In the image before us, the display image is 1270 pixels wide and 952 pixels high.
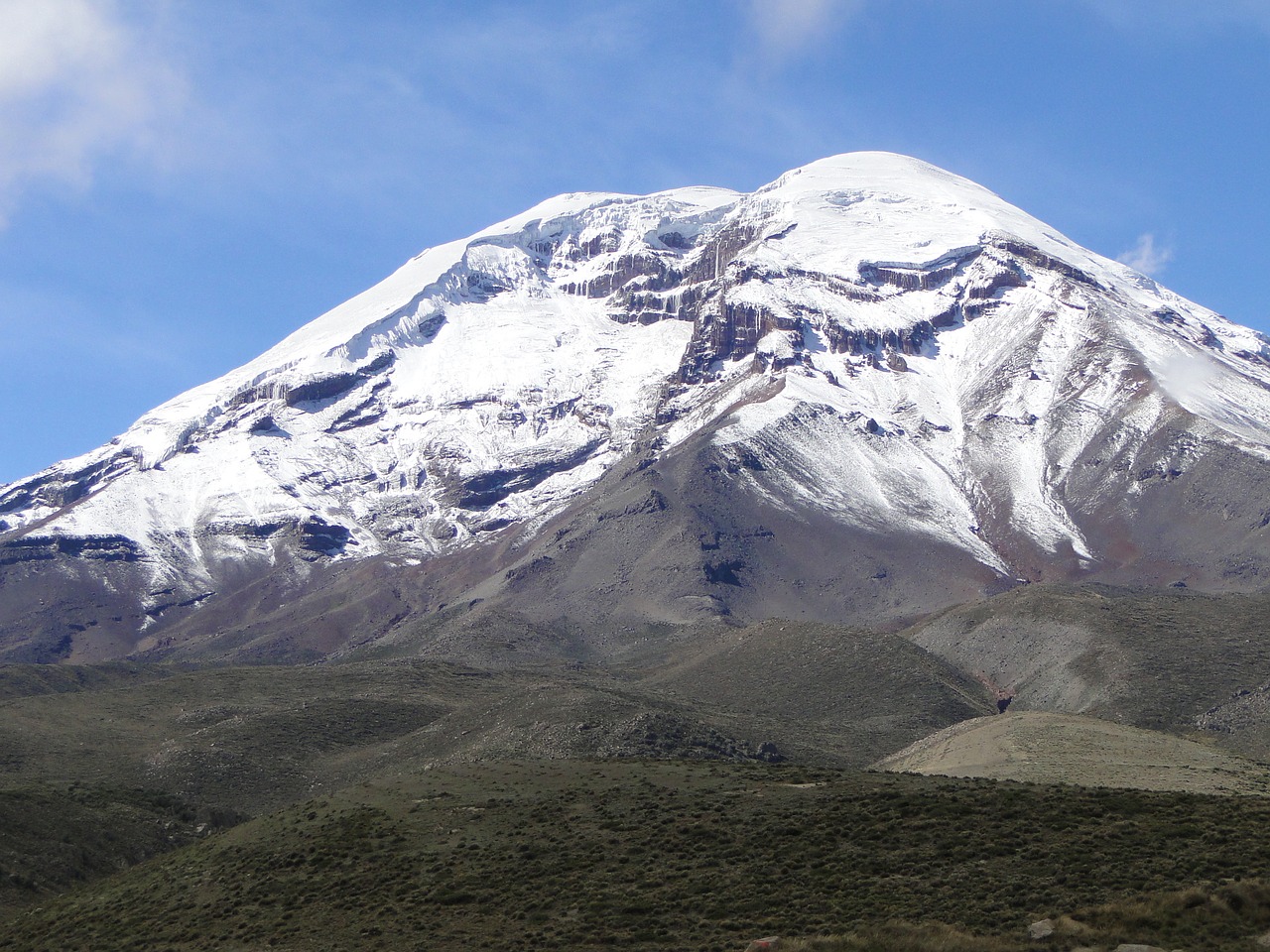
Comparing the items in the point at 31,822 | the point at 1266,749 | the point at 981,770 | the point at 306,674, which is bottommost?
the point at 1266,749

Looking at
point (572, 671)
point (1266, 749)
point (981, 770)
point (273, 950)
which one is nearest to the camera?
point (273, 950)

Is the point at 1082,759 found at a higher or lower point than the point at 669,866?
lower

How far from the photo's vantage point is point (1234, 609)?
6969 inches

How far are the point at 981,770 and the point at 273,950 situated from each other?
136 ft

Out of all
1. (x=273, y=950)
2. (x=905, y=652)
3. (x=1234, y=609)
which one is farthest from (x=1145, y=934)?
(x=1234, y=609)

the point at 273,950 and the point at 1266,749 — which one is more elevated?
the point at 273,950

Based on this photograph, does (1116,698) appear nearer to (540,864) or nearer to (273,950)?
(540,864)

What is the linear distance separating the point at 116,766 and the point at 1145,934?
326ft

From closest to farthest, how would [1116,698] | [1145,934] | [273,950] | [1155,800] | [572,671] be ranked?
[1145,934] → [273,950] → [1155,800] → [1116,698] → [572,671]

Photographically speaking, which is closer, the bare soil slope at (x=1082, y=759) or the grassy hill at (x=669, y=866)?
the grassy hill at (x=669, y=866)

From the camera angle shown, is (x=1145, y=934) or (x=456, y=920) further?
(x=456, y=920)

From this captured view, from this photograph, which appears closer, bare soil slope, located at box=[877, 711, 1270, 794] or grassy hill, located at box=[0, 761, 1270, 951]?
grassy hill, located at box=[0, 761, 1270, 951]

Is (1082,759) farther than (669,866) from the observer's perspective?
Yes

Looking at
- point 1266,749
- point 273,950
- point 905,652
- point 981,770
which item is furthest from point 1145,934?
point 905,652
